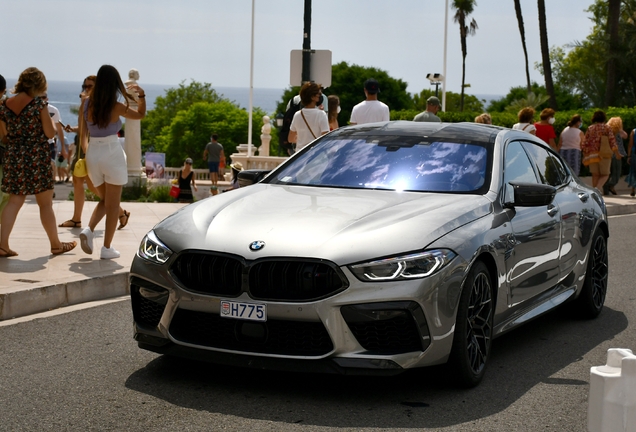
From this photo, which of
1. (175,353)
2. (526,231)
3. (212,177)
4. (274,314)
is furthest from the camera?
(212,177)

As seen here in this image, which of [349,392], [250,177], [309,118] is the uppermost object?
[309,118]

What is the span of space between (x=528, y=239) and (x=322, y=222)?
1622 millimetres

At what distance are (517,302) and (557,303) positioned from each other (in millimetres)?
857

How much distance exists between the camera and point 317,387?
579cm

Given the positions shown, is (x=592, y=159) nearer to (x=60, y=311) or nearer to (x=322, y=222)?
(x=60, y=311)

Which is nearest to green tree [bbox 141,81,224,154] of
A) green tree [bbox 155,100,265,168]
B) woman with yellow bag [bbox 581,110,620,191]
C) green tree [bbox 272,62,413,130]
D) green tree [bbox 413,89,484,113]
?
green tree [bbox 155,100,265,168]

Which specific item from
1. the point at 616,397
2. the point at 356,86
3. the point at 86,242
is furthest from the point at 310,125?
the point at 356,86

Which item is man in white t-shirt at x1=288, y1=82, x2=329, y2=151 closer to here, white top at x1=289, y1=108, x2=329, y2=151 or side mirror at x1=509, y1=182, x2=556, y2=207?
white top at x1=289, y1=108, x2=329, y2=151

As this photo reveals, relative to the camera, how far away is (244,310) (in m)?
5.41

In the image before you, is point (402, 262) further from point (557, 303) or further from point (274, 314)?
point (557, 303)

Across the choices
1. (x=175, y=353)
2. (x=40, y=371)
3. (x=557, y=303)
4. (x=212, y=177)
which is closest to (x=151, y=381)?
(x=175, y=353)

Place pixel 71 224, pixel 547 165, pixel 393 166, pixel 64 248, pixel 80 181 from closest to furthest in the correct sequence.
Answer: pixel 393 166 → pixel 547 165 → pixel 64 248 → pixel 80 181 → pixel 71 224

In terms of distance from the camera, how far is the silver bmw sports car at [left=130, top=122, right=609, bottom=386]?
5.35 meters

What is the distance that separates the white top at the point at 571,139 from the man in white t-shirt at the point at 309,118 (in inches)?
393
